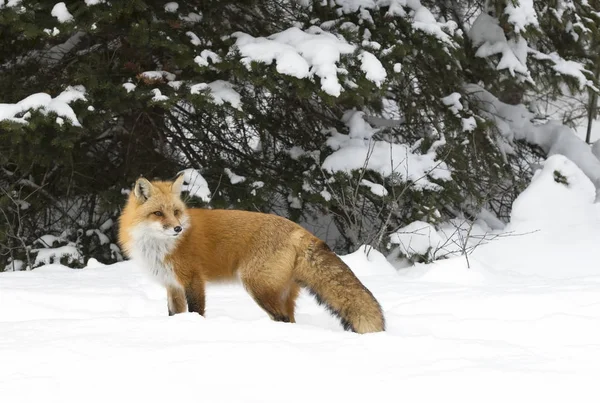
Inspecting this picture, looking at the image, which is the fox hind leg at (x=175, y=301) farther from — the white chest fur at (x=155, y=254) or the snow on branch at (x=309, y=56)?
the snow on branch at (x=309, y=56)

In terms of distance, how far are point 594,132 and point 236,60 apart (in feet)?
69.4

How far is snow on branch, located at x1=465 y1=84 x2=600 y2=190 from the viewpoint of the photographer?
11.4 m

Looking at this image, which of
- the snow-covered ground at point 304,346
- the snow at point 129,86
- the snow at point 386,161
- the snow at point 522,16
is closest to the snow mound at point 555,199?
the snow at point 386,161

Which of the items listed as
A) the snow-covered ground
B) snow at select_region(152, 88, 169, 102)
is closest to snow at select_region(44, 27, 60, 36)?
snow at select_region(152, 88, 169, 102)

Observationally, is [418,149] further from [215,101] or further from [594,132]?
[594,132]

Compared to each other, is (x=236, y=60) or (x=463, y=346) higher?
(x=236, y=60)

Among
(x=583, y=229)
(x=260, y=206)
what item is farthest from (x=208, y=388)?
(x=583, y=229)

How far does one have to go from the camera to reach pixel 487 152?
1080 centimetres

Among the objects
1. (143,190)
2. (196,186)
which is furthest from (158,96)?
(143,190)

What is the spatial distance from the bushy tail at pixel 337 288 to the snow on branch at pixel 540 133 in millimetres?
6833

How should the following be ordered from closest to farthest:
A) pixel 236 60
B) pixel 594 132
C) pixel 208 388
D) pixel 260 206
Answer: pixel 208 388 < pixel 236 60 < pixel 260 206 < pixel 594 132

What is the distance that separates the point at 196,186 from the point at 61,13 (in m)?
2.44

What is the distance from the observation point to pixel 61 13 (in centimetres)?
780

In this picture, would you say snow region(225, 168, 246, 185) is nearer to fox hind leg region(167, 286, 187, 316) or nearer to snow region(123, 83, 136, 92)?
snow region(123, 83, 136, 92)
